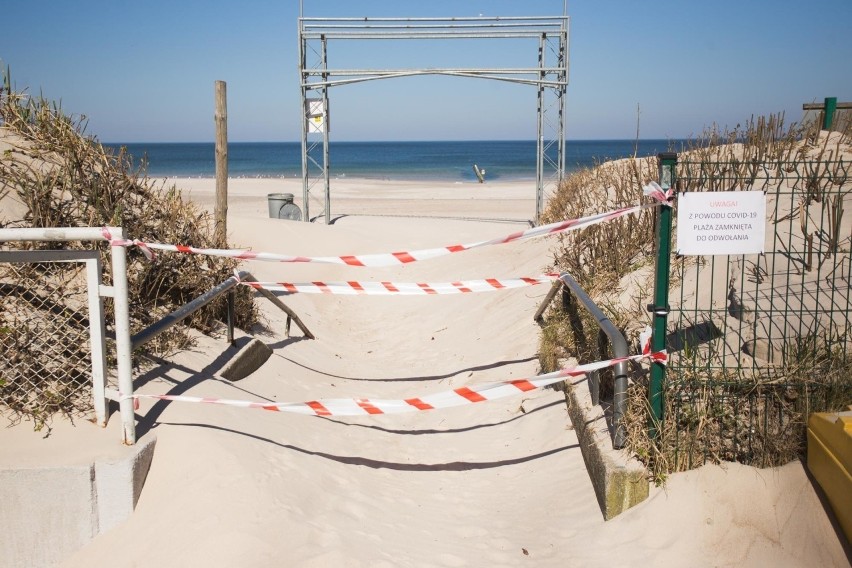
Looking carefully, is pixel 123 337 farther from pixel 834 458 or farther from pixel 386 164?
pixel 386 164

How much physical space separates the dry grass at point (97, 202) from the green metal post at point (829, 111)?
27.6 feet

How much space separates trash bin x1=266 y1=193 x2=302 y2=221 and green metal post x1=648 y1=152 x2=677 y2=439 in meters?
15.2

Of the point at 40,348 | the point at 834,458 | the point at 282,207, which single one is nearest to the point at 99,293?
the point at 40,348

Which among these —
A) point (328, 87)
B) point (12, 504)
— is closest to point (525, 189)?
point (328, 87)

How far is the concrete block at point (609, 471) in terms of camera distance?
170 inches

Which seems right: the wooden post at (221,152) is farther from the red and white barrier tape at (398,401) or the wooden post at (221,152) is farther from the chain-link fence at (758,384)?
the chain-link fence at (758,384)

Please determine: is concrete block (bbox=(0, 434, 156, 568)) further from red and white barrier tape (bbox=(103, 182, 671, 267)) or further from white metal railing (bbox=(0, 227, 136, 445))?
red and white barrier tape (bbox=(103, 182, 671, 267))

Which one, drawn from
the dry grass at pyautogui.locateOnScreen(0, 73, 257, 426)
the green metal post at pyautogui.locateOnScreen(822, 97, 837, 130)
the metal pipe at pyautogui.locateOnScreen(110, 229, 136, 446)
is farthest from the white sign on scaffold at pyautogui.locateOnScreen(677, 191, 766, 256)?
the green metal post at pyautogui.locateOnScreen(822, 97, 837, 130)

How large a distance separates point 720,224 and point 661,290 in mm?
506

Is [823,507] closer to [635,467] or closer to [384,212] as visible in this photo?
[635,467]

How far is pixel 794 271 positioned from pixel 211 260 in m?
5.66

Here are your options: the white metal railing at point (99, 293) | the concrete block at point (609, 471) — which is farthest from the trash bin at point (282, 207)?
the concrete block at point (609, 471)

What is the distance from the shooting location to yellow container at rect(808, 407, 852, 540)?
374 cm

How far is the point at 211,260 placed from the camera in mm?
7828
